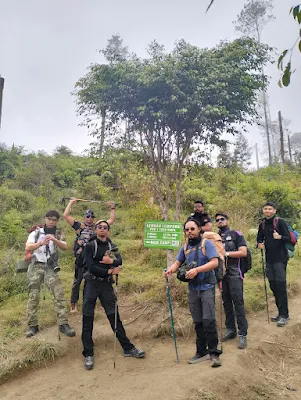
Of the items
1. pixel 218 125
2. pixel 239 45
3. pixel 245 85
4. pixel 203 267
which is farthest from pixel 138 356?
pixel 239 45

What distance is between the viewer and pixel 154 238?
536cm

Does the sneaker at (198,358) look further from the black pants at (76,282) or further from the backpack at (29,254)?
the backpack at (29,254)

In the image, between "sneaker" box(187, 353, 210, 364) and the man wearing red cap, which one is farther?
the man wearing red cap

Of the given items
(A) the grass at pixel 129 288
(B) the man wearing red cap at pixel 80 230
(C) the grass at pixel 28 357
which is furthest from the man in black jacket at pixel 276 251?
(C) the grass at pixel 28 357

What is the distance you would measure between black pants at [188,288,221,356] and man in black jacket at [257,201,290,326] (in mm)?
1939

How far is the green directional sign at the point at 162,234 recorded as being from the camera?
5301 millimetres

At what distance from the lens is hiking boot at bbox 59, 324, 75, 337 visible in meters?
4.92

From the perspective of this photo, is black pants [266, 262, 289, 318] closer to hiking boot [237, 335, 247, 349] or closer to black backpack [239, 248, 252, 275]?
black backpack [239, 248, 252, 275]

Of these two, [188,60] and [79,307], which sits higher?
[188,60]

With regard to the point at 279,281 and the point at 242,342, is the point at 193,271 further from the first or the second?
the point at 279,281

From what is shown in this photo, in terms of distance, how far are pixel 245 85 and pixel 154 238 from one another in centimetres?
323

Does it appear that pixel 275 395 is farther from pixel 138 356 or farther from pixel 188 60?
pixel 188 60

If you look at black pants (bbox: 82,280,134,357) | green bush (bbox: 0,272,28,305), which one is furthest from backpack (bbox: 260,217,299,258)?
green bush (bbox: 0,272,28,305)

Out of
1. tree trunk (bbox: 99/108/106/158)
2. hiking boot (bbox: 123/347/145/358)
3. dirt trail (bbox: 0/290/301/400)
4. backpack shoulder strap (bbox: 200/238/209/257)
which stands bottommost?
dirt trail (bbox: 0/290/301/400)
